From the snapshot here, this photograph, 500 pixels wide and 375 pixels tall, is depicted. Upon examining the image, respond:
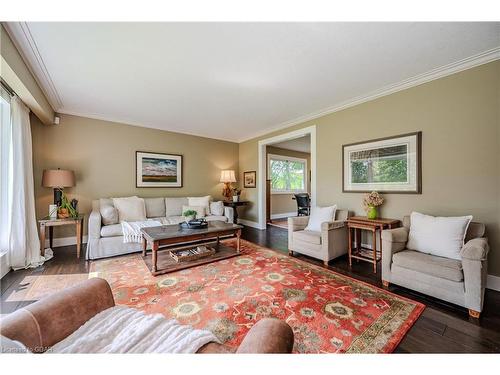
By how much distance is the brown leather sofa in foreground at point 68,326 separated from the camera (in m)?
0.80

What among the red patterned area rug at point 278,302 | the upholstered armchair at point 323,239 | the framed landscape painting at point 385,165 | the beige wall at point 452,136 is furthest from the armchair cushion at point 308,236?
the framed landscape painting at point 385,165

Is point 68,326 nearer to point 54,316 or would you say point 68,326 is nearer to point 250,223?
point 54,316

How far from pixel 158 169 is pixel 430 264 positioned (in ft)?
15.9

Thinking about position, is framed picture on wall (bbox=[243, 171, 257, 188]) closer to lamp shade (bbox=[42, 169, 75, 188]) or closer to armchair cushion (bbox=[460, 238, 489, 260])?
lamp shade (bbox=[42, 169, 75, 188])

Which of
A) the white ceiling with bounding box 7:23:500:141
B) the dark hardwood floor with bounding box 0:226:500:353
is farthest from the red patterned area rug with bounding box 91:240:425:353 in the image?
the white ceiling with bounding box 7:23:500:141

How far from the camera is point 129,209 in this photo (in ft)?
12.4

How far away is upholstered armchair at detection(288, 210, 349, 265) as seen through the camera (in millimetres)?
2859

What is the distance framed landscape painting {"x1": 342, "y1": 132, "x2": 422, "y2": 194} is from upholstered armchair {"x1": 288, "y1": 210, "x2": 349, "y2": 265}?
0.58 m

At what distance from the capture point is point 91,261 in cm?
301

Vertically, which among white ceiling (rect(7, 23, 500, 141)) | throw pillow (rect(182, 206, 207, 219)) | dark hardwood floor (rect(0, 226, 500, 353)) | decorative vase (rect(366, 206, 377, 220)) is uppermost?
white ceiling (rect(7, 23, 500, 141))

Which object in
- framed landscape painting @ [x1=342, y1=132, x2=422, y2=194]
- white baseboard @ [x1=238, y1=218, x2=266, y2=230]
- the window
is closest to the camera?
framed landscape painting @ [x1=342, y1=132, x2=422, y2=194]

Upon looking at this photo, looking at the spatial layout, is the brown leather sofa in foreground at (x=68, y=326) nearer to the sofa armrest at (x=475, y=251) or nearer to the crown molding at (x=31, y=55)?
the sofa armrest at (x=475, y=251)

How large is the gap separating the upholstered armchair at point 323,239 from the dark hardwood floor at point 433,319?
0.67 feet
